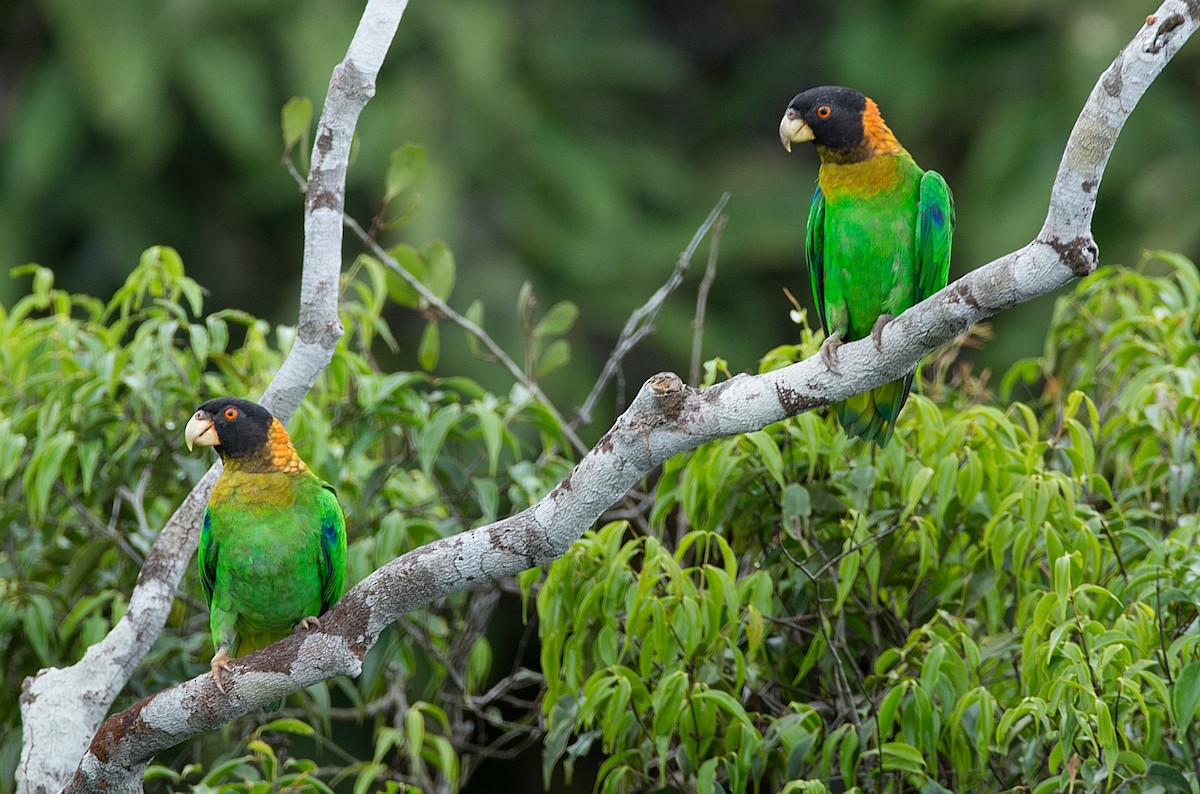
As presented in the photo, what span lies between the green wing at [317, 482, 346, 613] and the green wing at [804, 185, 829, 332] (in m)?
1.42

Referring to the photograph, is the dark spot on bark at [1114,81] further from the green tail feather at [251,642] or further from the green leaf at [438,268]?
the green tail feather at [251,642]

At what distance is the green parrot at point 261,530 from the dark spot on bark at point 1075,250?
6.29 feet

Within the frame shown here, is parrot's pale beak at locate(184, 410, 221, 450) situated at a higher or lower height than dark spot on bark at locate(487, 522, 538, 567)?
higher

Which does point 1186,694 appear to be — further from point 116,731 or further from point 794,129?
point 116,731

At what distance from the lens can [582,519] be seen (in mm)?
2729

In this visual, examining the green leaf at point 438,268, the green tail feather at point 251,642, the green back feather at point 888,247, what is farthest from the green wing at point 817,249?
the green tail feather at point 251,642

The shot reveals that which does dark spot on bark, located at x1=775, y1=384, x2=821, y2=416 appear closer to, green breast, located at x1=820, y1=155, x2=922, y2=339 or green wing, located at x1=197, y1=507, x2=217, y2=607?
green breast, located at x1=820, y1=155, x2=922, y2=339

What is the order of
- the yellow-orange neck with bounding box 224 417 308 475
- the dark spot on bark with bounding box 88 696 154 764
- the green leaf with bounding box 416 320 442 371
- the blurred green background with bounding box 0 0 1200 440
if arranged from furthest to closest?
1. the blurred green background with bounding box 0 0 1200 440
2. the green leaf with bounding box 416 320 442 371
3. the yellow-orange neck with bounding box 224 417 308 475
4. the dark spot on bark with bounding box 88 696 154 764

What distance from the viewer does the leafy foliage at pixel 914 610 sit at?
113 inches

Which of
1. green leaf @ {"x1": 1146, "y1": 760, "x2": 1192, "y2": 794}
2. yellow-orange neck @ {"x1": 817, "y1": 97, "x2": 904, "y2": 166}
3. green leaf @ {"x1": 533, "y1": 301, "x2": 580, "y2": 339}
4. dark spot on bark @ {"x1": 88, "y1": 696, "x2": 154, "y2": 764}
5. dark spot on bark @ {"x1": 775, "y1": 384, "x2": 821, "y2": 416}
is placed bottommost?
green leaf @ {"x1": 1146, "y1": 760, "x2": 1192, "y2": 794}

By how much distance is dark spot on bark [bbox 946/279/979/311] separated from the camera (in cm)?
258

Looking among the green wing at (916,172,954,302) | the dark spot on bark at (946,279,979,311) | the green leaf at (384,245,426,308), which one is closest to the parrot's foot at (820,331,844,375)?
the dark spot on bark at (946,279,979,311)

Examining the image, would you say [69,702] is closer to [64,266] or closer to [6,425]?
[6,425]

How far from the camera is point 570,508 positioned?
272 cm
